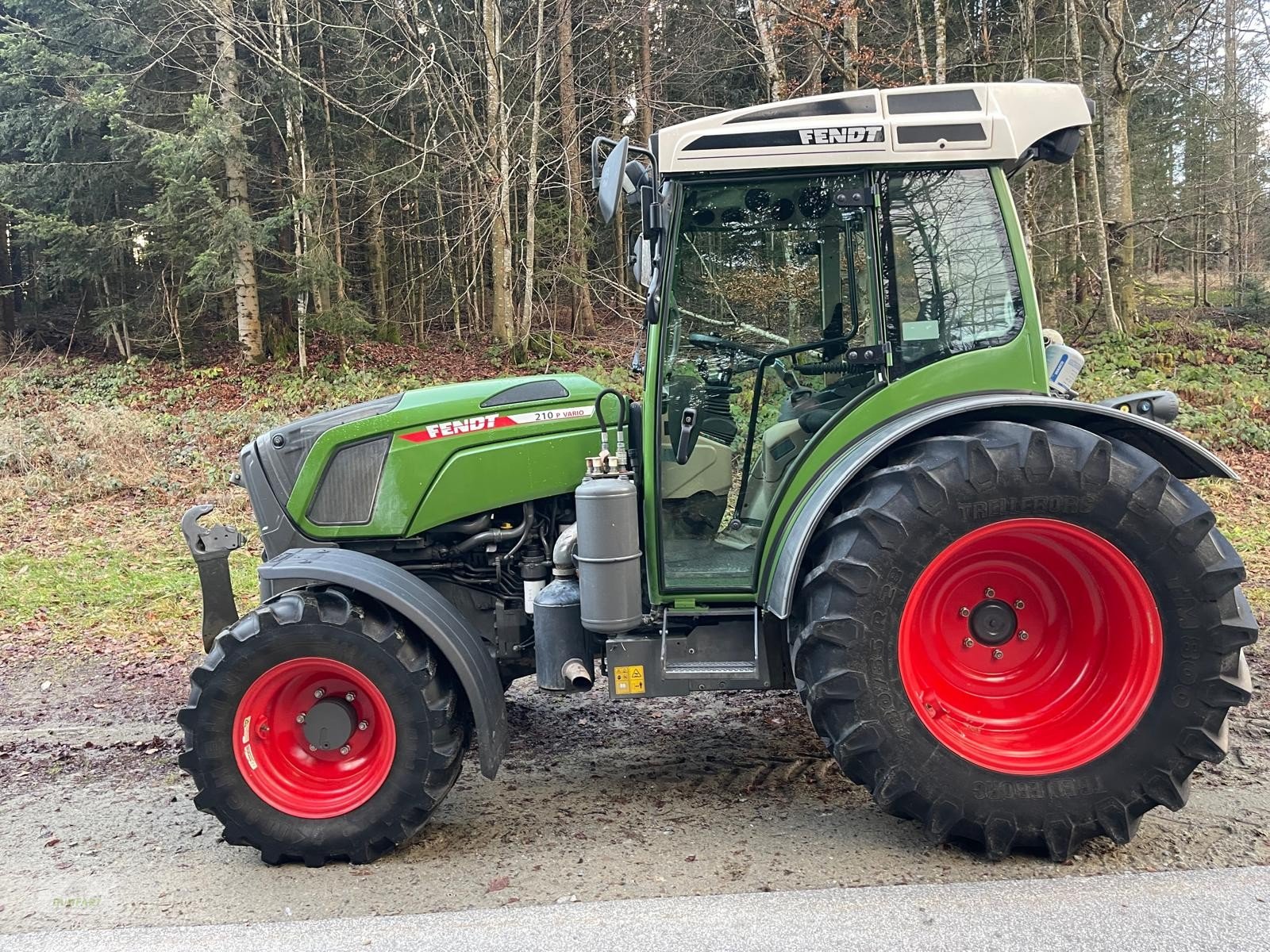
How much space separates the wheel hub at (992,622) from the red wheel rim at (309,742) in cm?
208

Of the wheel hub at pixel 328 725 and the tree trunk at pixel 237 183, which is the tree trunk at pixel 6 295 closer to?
the tree trunk at pixel 237 183

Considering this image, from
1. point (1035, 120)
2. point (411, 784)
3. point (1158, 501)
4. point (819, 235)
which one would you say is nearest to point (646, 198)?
point (819, 235)

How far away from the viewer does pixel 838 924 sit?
2689mm

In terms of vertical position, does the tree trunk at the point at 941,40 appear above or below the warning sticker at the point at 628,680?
above

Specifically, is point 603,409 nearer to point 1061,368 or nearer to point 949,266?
point 949,266

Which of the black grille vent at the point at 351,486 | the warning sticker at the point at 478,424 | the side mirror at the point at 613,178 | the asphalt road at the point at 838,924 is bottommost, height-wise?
the asphalt road at the point at 838,924

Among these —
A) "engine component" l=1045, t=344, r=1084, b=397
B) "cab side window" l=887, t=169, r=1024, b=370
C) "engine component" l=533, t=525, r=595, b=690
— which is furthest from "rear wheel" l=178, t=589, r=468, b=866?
"engine component" l=1045, t=344, r=1084, b=397

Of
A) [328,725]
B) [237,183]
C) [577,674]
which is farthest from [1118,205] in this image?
[328,725]

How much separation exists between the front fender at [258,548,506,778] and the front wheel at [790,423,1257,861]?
108 centimetres

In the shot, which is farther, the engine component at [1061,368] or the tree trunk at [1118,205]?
the tree trunk at [1118,205]

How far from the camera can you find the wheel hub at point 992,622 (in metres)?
3.34

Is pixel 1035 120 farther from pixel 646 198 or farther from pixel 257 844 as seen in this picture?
pixel 257 844

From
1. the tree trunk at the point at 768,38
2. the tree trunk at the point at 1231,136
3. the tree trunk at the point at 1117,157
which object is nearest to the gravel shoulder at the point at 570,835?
the tree trunk at the point at 768,38

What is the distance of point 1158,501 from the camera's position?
9.77 ft
